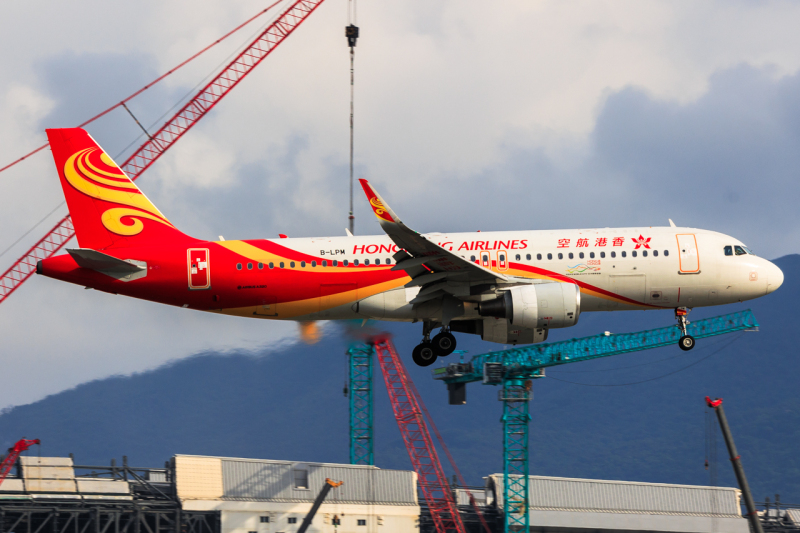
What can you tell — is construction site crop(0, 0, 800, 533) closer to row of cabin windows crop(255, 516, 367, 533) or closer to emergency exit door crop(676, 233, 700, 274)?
row of cabin windows crop(255, 516, 367, 533)

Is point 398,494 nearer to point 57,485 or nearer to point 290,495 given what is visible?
point 290,495

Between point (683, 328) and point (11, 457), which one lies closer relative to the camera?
point (683, 328)

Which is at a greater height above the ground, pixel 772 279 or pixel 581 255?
pixel 581 255

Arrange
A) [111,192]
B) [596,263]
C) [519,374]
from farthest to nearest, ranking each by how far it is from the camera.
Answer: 1. [519,374]
2. [111,192]
3. [596,263]

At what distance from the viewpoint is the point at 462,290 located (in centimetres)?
4262

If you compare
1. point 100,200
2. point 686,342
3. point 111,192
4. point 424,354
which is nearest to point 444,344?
point 424,354

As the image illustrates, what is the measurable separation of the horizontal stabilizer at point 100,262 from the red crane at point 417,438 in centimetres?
5135

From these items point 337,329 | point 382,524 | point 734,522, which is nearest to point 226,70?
point 382,524

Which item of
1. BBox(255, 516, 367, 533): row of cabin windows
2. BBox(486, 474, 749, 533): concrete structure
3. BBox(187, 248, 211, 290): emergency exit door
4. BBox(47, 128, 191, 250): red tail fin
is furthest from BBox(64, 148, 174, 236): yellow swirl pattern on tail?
BBox(486, 474, 749, 533): concrete structure

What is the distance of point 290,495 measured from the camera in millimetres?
83250

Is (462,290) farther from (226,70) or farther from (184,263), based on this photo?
(226,70)

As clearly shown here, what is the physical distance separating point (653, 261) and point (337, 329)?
18722 mm

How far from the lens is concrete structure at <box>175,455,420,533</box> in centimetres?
7931

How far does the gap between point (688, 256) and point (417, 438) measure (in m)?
59.7
